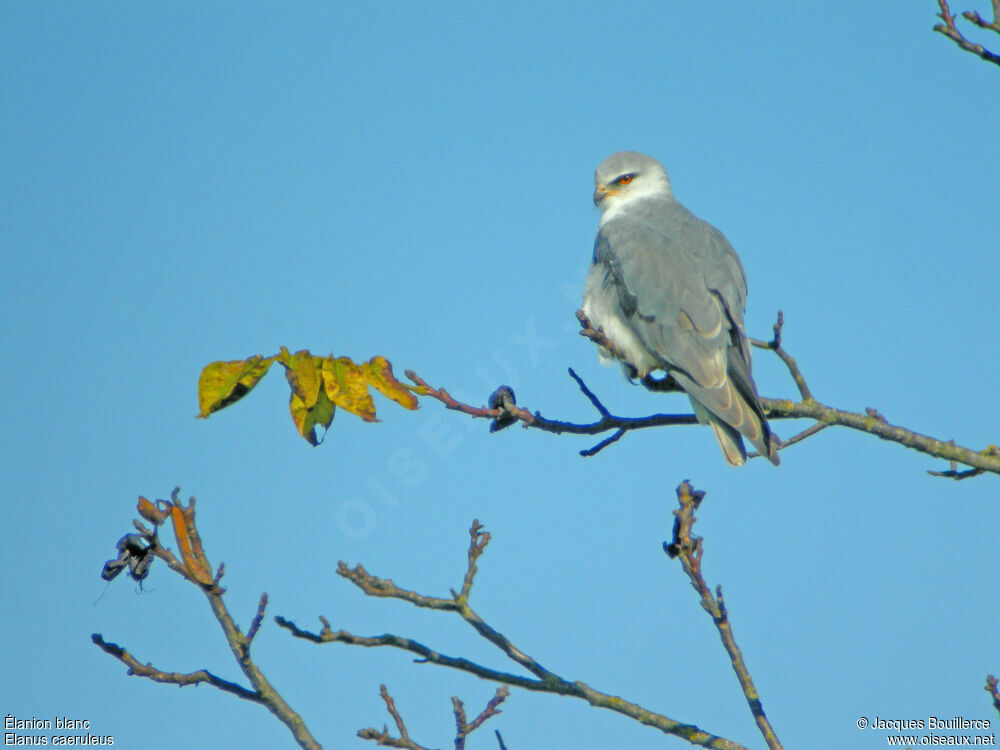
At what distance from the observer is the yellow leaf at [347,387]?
3461 mm

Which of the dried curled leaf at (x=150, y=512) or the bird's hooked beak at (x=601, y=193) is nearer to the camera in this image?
the dried curled leaf at (x=150, y=512)

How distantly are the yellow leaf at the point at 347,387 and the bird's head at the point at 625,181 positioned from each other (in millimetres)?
3856

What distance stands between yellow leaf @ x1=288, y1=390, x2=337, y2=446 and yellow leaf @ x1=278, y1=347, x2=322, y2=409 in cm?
3

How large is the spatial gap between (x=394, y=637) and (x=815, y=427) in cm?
214

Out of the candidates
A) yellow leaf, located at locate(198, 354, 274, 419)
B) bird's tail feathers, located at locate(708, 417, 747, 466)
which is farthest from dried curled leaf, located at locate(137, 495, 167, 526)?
bird's tail feathers, located at locate(708, 417, 747, 466)

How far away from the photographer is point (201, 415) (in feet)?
11.0

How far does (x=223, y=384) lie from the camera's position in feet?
11.0

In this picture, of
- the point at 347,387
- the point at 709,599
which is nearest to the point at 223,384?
the point at 347,387

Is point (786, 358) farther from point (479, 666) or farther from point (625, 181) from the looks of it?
point (625, 181)

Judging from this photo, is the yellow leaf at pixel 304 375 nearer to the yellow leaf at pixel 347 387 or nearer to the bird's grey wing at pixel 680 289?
the yellow leaf at pixel 347 387

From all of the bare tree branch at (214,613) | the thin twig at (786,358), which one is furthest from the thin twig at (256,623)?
the thin twig at (786,358)

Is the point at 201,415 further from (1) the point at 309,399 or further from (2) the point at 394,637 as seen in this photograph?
(2) the point at 394,637

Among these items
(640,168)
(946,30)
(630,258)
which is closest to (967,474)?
(946,30)

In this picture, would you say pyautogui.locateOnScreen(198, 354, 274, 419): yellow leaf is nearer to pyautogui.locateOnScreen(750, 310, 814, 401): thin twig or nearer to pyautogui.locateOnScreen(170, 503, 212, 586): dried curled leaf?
pyautogui.locateOnScreen(170, 503, 212, 586): dried curled leaf
